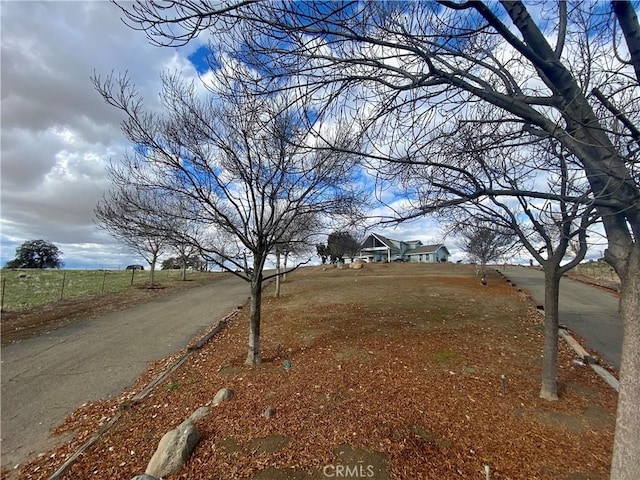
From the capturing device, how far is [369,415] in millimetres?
3822

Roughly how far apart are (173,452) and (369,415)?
7.32 feet

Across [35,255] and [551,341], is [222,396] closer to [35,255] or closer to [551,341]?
[551,341]

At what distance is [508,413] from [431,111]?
156 inches

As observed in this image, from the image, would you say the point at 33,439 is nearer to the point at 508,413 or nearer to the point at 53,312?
the point at 508,413

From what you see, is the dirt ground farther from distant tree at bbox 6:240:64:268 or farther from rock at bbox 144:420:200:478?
distant tree at bbox 6:240:64:268

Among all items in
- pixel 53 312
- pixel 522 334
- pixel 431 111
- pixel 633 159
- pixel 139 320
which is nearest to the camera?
pixel 633 159

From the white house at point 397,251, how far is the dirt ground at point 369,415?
4094 centimetres

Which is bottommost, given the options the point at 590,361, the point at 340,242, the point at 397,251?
the point at 590,361

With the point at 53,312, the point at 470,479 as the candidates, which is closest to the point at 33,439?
the point at 470,479

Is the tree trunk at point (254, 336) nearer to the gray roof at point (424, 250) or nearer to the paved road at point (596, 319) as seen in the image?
the paved road at point (596, 319)

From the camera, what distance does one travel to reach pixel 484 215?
481 cm

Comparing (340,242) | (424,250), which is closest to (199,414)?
(340,242)

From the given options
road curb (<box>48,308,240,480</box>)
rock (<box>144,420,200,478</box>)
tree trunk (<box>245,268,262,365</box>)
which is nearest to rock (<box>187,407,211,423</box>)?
rock (<box>144,420,200,478</box>)

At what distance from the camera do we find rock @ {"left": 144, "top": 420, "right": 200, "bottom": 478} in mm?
3043
